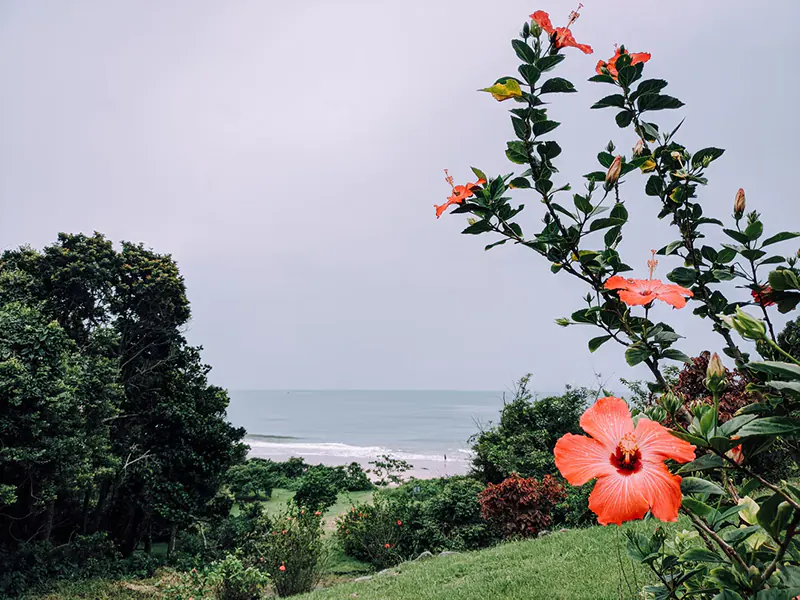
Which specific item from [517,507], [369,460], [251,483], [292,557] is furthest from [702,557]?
[369,460]

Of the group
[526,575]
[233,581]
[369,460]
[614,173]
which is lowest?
[369,460]

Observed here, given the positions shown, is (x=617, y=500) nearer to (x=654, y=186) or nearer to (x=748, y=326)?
(x=748, y=326)

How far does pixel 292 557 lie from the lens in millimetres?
5367

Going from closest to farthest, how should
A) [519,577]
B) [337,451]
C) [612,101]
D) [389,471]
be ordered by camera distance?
[612,101], [519,577], [389,471], [337,451]

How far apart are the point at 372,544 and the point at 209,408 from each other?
3.69m

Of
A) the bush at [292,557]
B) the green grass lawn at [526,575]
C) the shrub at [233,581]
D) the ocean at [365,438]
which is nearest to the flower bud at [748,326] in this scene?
the green grass lawn at [526,575]

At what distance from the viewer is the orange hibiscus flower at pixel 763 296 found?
759 millimetres

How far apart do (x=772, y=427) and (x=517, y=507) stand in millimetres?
6425

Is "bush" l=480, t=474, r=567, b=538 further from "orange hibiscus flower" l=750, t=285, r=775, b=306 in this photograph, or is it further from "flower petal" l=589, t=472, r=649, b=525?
"flower petal" l=589, t=472, r=649, b=525

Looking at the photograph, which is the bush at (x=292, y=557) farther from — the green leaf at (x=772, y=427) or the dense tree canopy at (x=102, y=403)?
the green leaf at (x=772, y=427)

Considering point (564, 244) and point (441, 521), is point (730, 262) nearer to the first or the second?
point (564, 244)

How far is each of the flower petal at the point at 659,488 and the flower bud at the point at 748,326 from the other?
0.18 m

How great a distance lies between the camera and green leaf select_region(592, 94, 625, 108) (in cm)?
88

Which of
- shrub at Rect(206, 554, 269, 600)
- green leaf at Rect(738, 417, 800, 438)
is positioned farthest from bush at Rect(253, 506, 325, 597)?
green leaf at Rect(738, 417, 800, 438)
